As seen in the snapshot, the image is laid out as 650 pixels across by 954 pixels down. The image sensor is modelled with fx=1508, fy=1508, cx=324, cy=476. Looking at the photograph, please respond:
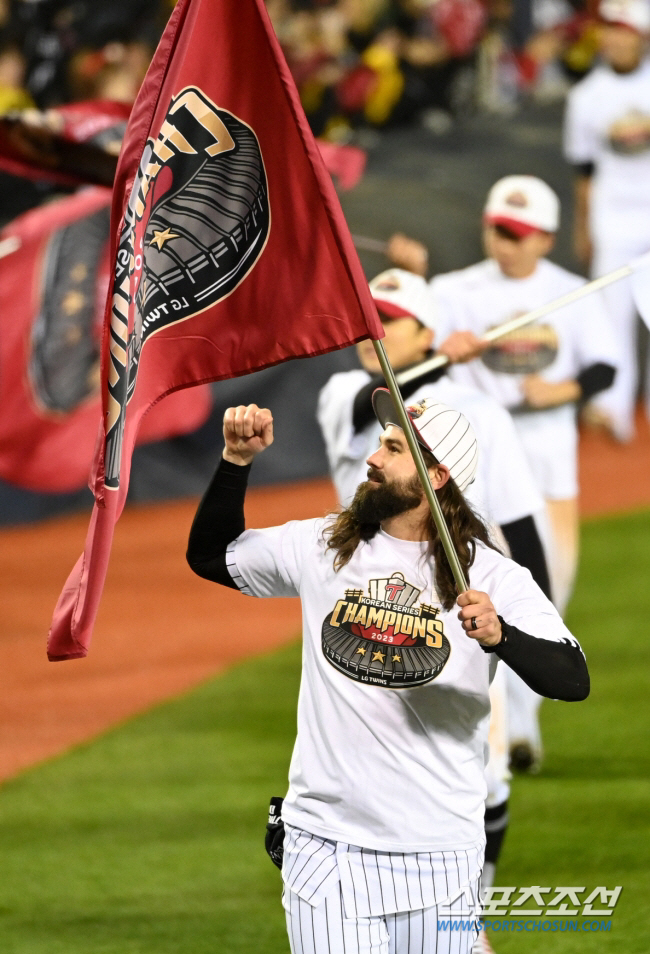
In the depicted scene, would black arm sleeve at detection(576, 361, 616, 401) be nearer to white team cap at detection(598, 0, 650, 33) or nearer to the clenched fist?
the clenched fist

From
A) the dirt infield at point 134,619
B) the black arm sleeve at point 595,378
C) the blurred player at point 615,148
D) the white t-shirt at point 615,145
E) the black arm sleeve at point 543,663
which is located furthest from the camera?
the white t-shirt at point 615,145

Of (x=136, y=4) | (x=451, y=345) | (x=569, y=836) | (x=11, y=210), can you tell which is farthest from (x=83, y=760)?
(x=136, y=4)

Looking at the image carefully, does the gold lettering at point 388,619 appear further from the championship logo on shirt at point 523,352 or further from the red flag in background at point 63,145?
the red flag in background at point 63,145

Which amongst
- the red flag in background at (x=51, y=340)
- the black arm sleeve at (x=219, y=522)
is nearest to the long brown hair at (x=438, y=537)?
the black arm sleeve at (x=219, y=522)

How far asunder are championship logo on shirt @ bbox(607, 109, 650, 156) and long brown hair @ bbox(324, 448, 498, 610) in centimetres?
817

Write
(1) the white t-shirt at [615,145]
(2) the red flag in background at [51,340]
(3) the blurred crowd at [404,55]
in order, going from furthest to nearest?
(3) the blurred crowd at [404,55]
(1) the white t-shirt at [615,145]
(2) the red flag in background at [51,340]

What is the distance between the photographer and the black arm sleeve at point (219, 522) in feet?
11.7

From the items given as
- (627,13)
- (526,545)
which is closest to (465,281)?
(526,545)

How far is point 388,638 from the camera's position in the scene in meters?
3.33

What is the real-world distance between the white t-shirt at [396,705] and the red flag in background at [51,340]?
18.7 feet

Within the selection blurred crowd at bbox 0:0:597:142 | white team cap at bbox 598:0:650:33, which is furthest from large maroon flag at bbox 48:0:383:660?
blurred crowd at bbox 0:0:597:142

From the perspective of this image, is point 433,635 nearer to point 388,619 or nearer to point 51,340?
point 388,619

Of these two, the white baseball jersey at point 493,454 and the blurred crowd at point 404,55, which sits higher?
the blurred crowd at point 404,55

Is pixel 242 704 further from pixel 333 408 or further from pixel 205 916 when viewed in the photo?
pixel 333 408
